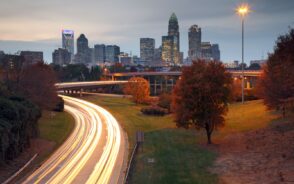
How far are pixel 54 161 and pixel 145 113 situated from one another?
133ft

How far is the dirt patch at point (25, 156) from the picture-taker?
30.6 meters

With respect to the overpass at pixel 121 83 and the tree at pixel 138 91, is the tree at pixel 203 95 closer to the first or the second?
the tree at pixel 138 91

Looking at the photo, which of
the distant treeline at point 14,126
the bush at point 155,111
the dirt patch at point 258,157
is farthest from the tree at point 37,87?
the dirt patch at point 258,157

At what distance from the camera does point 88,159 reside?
35.5m

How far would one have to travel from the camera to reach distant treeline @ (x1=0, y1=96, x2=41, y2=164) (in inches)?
1252

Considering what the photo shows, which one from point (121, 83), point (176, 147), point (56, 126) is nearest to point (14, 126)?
point (176, 147)

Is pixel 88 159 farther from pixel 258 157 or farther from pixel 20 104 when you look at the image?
pixel 258 157

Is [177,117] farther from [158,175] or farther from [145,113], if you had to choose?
[145,113]

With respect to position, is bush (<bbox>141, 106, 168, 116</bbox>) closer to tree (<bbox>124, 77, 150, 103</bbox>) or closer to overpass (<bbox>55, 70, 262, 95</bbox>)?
tree (<bbox>124, 77, 150, 103</bbox>)

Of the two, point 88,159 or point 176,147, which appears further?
point 176,147

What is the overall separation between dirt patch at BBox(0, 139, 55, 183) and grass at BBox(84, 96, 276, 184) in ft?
31.2

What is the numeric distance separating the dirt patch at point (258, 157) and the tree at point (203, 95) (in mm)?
3583

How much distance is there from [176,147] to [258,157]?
9.91 metres

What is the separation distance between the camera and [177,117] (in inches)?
1649
